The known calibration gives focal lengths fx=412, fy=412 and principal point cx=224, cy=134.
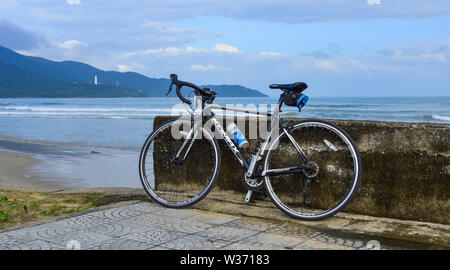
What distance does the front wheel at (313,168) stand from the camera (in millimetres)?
3674

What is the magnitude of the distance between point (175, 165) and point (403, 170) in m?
2.29

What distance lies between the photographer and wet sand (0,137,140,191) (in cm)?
848

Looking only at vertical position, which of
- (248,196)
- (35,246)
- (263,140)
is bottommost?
(35,246)

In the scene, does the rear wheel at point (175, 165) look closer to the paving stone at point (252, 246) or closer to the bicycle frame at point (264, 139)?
the bicycle frame at point (264, 139)

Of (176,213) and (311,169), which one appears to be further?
(176,213)

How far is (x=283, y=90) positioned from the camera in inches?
146

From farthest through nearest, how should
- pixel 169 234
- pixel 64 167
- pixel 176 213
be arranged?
1. pixel 64 167
2. pixel 176 213
3. pixel 169 234

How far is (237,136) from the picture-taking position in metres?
4.08

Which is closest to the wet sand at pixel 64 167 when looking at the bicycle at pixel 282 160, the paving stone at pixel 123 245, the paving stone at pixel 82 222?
the bicycle at pixel 282 160

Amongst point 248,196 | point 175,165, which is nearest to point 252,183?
point 248,196

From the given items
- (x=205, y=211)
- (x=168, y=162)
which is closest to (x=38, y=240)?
(x=205, y=211)

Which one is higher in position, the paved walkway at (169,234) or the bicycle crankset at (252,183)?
the bicycle crankset at (252,183)

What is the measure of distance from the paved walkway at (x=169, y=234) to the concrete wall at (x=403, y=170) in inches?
28.7

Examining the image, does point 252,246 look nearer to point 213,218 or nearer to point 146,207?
A: point 213,218
